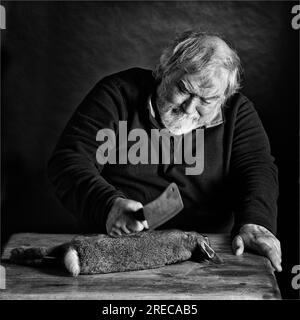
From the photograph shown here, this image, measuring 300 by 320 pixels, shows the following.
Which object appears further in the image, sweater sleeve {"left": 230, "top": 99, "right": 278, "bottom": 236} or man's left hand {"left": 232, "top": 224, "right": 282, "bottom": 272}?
sweater sleeve {"left": 230, "top": 99, "right": 278, "bottom": 236}

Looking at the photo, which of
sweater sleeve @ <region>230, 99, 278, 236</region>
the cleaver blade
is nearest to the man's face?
sweater sleeve @ <region>230, 99, 278, 236</region>

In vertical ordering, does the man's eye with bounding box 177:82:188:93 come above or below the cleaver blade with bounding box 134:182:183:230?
above

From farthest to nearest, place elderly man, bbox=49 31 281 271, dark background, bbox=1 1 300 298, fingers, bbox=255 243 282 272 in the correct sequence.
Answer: dark background, bbox=1 1 300 298 → elderly man, bbox=49 31 281 271 → fingers, bbox=255 243 282 272

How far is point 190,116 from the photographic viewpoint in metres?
1.64

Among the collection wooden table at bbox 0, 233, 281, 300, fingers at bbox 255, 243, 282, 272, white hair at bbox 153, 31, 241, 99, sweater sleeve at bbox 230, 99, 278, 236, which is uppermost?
white hair at bbox 153, 31, 241, 99

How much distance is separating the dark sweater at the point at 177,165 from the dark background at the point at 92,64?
0.18ft

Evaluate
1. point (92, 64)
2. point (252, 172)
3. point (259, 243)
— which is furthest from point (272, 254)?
point (92, 64)

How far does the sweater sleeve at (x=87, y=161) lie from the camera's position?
157cm

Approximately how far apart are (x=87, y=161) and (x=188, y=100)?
307 millimetres

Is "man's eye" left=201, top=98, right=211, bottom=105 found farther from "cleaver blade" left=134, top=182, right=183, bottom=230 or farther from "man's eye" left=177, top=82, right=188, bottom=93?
"cleaver blade" left=134, top=182, right=183, bottom=230

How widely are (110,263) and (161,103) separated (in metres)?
0.49

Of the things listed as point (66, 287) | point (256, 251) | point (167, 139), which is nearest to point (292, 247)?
point (256, 251)

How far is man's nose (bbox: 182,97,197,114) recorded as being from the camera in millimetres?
1600

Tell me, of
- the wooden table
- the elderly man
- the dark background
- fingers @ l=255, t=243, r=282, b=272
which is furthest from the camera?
the dark background
